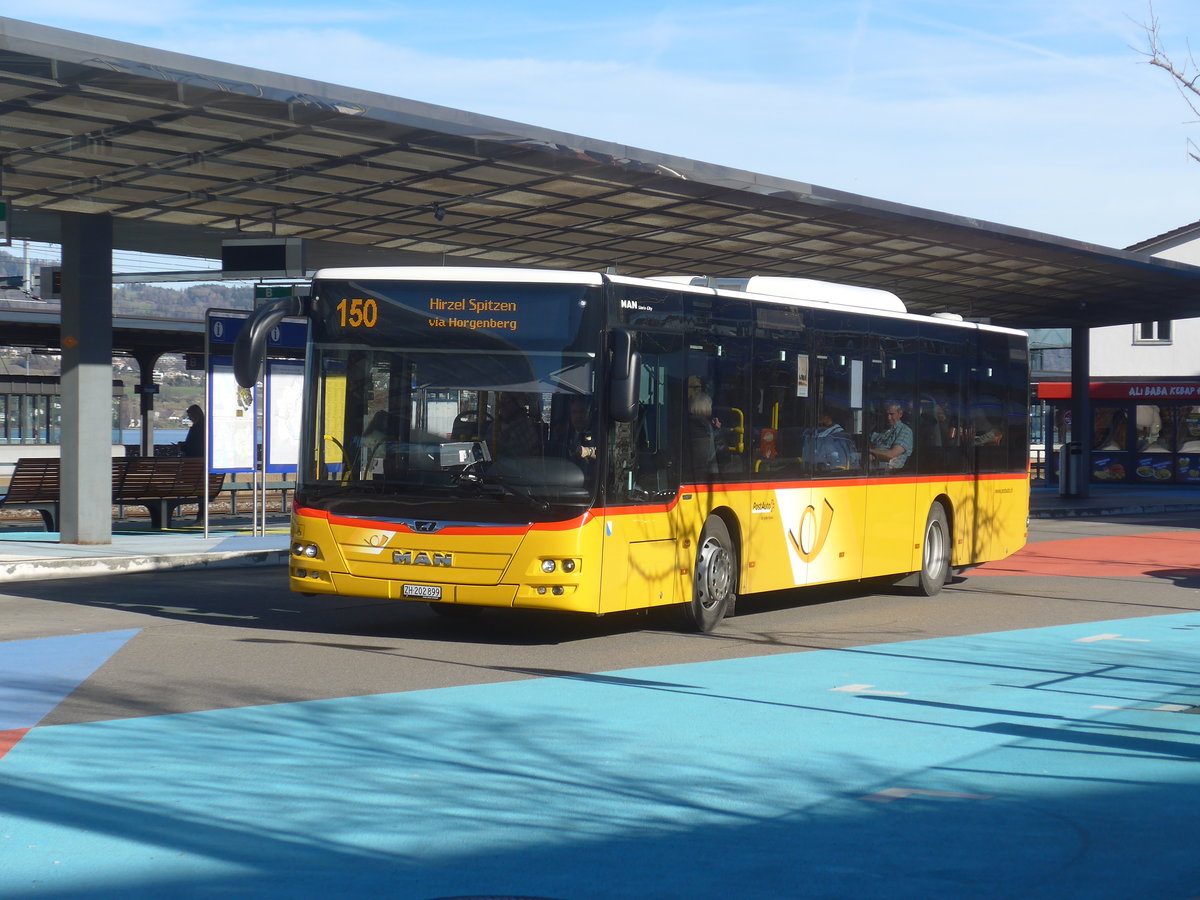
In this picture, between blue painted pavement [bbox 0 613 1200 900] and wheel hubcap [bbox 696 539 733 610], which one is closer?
blue painted pavement [bbox 0 613 1200 900]

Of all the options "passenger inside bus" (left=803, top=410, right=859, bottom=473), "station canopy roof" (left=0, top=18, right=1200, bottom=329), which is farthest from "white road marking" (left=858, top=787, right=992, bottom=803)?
"station canopy roof" (left=0, top=18, right=1200, bottom=329)

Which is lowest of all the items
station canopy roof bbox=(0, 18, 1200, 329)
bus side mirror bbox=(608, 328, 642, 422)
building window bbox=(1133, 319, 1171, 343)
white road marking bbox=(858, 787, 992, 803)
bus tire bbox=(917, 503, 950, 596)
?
white road marking bbox=(858, 787, 992, 803)

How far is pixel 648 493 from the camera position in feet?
39.8

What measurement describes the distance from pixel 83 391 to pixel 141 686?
11152 millimetres

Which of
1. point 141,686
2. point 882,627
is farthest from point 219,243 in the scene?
point 141,686

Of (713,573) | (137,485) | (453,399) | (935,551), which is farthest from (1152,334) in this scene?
(453,399)

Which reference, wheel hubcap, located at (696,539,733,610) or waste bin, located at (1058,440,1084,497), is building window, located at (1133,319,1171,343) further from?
wheel hubcap, located at (696,539,733,610)

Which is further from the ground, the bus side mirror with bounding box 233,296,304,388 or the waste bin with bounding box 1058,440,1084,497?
the bus side mirror with bounding box 233,296,304,388

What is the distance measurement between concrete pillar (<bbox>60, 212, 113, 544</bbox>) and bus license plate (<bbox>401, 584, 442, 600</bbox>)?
30.6ft

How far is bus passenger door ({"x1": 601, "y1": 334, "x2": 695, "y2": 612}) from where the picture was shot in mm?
11758

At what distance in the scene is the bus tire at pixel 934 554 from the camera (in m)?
16.8

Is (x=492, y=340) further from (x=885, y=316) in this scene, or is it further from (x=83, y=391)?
(x=83, y=391)

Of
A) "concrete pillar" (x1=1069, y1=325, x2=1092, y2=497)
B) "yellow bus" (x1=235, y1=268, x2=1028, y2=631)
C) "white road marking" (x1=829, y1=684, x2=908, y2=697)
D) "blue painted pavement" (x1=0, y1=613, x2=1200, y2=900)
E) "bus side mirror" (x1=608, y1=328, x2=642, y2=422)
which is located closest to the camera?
"blue painted pavement" (x1=0, y1=613, x2=1200, y2=900)

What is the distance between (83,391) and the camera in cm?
1981
